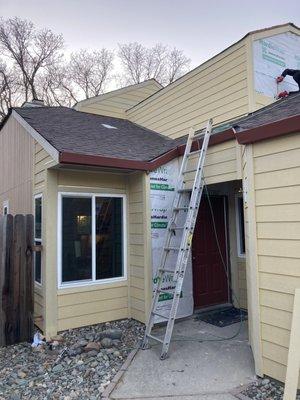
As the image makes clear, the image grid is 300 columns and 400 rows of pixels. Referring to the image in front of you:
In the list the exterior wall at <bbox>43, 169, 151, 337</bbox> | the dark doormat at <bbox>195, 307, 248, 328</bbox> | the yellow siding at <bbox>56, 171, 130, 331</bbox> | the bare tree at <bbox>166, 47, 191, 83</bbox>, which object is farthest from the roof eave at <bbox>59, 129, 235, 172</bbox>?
the bare tree at <bbox>166, 47, 191, 83</bbox>

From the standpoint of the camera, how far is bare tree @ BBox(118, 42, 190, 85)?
897 inches

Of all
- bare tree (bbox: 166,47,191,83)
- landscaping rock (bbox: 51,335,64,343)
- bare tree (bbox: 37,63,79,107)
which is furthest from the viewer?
bare tree (bbox: 166,47,191,83)

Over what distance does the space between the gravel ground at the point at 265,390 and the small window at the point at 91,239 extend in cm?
311

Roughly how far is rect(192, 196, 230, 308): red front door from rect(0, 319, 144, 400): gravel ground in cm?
164

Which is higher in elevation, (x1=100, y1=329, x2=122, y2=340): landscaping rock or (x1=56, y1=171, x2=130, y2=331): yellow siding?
(x1=56, y1=171, x2=130, y2=331): yellow siding

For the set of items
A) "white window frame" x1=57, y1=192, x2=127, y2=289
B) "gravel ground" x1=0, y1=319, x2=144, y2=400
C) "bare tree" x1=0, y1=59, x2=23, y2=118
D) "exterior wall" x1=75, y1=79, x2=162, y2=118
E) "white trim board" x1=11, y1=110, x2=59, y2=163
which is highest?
"bare tree" x1=0, y1=59, x2=23, y2=118

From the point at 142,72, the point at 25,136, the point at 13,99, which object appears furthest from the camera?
the point at 142,72

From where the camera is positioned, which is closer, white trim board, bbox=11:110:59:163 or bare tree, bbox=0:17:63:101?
white trim board, bbox=11:110:59:163

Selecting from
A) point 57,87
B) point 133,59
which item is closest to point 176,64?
point 133,59

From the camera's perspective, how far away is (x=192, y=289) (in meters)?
6.36

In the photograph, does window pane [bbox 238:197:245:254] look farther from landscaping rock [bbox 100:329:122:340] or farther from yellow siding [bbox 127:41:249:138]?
landscaping rock [bbox 100:329:122:340]

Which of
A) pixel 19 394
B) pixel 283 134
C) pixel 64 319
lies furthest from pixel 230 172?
pixel 19 394

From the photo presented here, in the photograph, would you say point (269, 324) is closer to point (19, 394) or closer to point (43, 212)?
point (19, 394)

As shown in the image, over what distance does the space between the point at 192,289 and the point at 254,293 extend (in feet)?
8.54
